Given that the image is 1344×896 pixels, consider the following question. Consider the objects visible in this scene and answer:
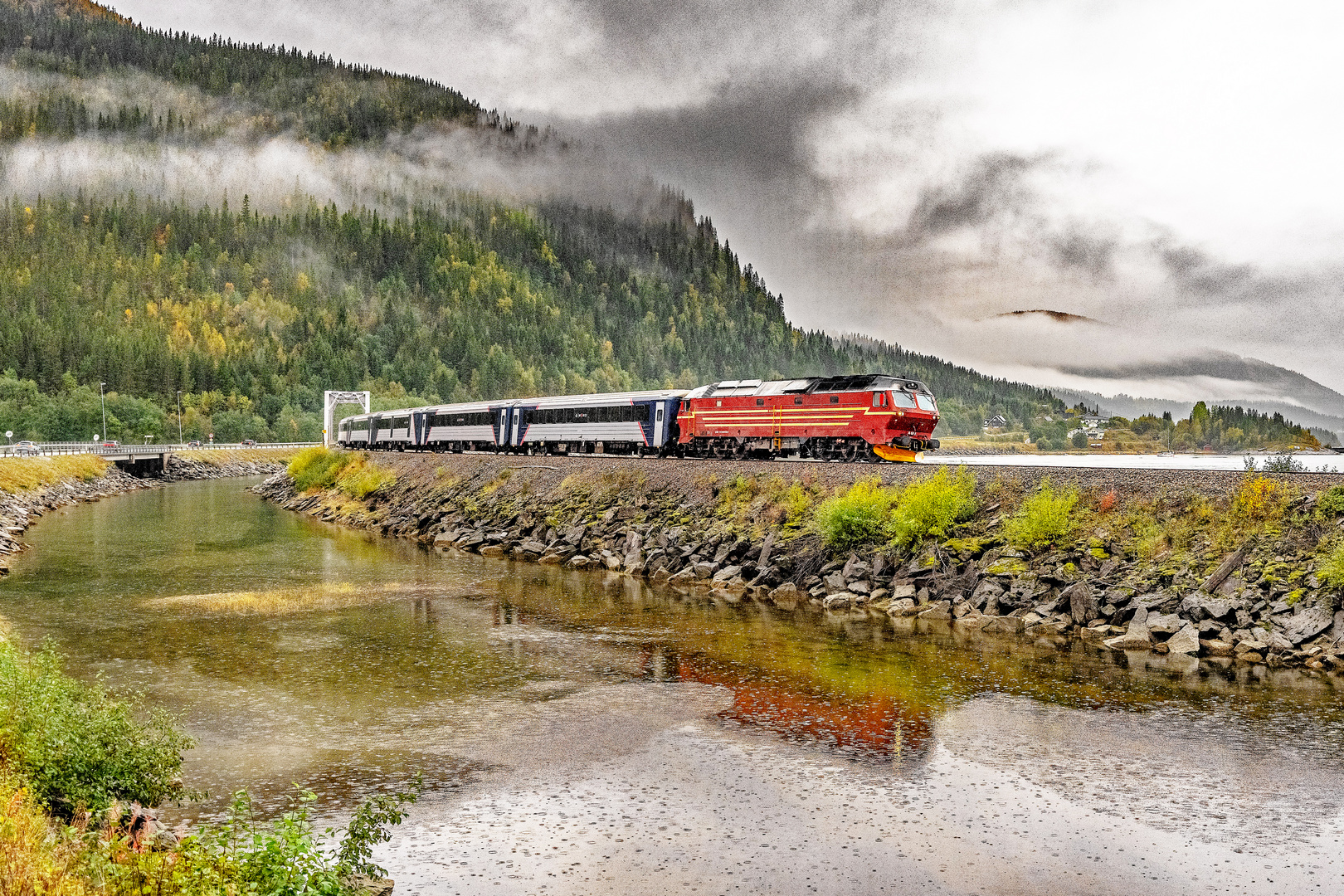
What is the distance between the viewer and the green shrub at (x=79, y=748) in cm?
1394

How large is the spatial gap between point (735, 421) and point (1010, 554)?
66.5 ft

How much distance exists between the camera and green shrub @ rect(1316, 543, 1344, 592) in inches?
997

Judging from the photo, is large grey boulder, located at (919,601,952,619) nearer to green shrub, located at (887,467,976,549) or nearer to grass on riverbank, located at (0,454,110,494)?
green shrub, located at (887,467,976,549)

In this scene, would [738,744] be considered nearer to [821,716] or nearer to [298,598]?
[821,716]

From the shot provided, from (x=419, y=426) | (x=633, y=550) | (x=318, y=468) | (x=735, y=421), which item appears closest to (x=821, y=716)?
(x=633, y=550)

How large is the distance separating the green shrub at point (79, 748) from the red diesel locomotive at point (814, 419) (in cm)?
3277

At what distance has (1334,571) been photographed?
2541 cm

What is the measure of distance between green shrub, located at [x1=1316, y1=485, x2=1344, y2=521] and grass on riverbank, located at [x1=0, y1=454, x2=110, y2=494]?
274 ft

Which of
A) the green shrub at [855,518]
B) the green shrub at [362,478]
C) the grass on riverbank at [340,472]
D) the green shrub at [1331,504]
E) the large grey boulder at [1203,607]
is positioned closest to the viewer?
the large grey boulder at [1203,607]

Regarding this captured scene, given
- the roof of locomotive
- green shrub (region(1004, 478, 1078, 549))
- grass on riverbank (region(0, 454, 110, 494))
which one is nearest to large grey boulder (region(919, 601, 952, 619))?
green shrub (region(1004, 478, 1078, 549))

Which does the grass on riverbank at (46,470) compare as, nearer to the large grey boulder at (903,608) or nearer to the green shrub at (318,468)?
the green shrub at (318,468)

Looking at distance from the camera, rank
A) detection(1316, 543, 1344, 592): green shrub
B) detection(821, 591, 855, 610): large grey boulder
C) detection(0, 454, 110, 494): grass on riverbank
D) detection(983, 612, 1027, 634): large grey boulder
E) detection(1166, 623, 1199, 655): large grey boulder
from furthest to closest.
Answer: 1. detection(0, 454, 110, 494): grass on riverbank
2. detection(821, 591, 855, 610): large grey boulder
3. detection(983, 612, 1027, 634): large grey boulder
4. detection(1166, 623, 1199, 655): large grey boulder
5. detection(1316, 543, 1344, 592): green shrub

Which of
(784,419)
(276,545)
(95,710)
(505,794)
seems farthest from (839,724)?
(276,545)

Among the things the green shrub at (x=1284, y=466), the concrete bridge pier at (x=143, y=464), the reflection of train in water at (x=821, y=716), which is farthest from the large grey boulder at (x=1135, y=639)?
the concrete bridge pier at (x=143, y=464)
